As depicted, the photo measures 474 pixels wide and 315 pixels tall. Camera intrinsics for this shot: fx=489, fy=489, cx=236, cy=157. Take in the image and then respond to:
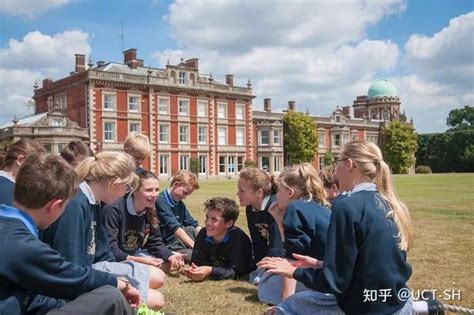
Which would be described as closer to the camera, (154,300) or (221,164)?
(154,300)

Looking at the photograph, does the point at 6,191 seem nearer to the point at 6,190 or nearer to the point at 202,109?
the point at 6,190

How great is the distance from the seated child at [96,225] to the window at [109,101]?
137 feet

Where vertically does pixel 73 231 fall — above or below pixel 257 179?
below

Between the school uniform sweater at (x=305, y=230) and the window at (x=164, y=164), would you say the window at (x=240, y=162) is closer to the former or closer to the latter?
the window at (x=164, y=164)

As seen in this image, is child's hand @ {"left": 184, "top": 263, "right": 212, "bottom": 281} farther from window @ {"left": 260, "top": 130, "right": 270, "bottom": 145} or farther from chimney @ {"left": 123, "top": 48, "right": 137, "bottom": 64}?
window @ {"left": 260, "top": 130, "right": 270, "bottom": 145}

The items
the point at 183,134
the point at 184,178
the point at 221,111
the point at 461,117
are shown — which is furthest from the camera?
the point at 461,117

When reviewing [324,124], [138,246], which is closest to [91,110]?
[324,124]

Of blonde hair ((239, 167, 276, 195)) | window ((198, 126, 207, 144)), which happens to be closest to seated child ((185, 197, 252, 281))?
blonde hair ((239, 167, 276, 195))

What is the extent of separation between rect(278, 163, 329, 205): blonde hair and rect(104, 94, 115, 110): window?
42.3 meters

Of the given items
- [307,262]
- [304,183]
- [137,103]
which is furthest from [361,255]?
[137,103]

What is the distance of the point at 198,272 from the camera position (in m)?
5.96

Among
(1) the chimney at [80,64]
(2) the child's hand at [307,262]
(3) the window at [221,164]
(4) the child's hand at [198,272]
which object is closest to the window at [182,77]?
(3) the window at [221,164]

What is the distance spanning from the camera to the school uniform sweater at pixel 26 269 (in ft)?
8.83

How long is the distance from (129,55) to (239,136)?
14.8 meters
